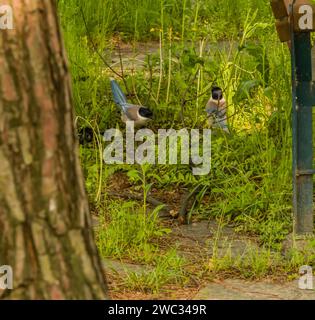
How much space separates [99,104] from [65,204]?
371 centimetres

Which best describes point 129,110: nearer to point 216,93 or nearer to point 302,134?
point 216,93

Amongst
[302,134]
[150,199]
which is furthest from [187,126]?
[302,134]

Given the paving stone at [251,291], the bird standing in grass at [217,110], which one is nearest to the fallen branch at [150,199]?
the bird standing in grass at [217,110]

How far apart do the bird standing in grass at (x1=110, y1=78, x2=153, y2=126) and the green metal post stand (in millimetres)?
1338

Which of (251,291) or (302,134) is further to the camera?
(302,134)

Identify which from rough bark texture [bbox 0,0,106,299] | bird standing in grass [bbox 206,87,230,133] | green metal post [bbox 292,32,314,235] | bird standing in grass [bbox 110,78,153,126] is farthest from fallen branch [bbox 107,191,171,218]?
rough bark texture [bbox 0,0,106,299]

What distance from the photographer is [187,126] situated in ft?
22.9

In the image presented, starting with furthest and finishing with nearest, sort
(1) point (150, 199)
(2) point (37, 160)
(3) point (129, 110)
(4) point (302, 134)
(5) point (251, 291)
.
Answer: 1. (3) point (129, 110)
2. (1) point (150, 199)
3. (4) point (302, 134)
4. (5) point (251, 291)
5. (2) point (37, 160)

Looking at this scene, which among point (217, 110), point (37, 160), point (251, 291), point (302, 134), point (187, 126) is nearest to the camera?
point (37, 160)

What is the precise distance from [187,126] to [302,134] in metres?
1.45

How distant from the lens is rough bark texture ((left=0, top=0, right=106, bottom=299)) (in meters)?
3.51

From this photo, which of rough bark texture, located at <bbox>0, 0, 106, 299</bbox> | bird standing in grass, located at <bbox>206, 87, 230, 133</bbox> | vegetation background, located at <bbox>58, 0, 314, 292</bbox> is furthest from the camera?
bird standing in grass, located at <bbox>206, 87, 230, 133</bbox>

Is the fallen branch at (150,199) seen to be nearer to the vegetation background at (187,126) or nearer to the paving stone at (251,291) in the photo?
the vegetation background at (187,126)

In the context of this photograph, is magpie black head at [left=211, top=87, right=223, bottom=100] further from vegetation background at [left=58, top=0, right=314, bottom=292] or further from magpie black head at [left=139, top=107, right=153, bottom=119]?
magpie black head at [left=139, top=107, right=153, bottom=119]
